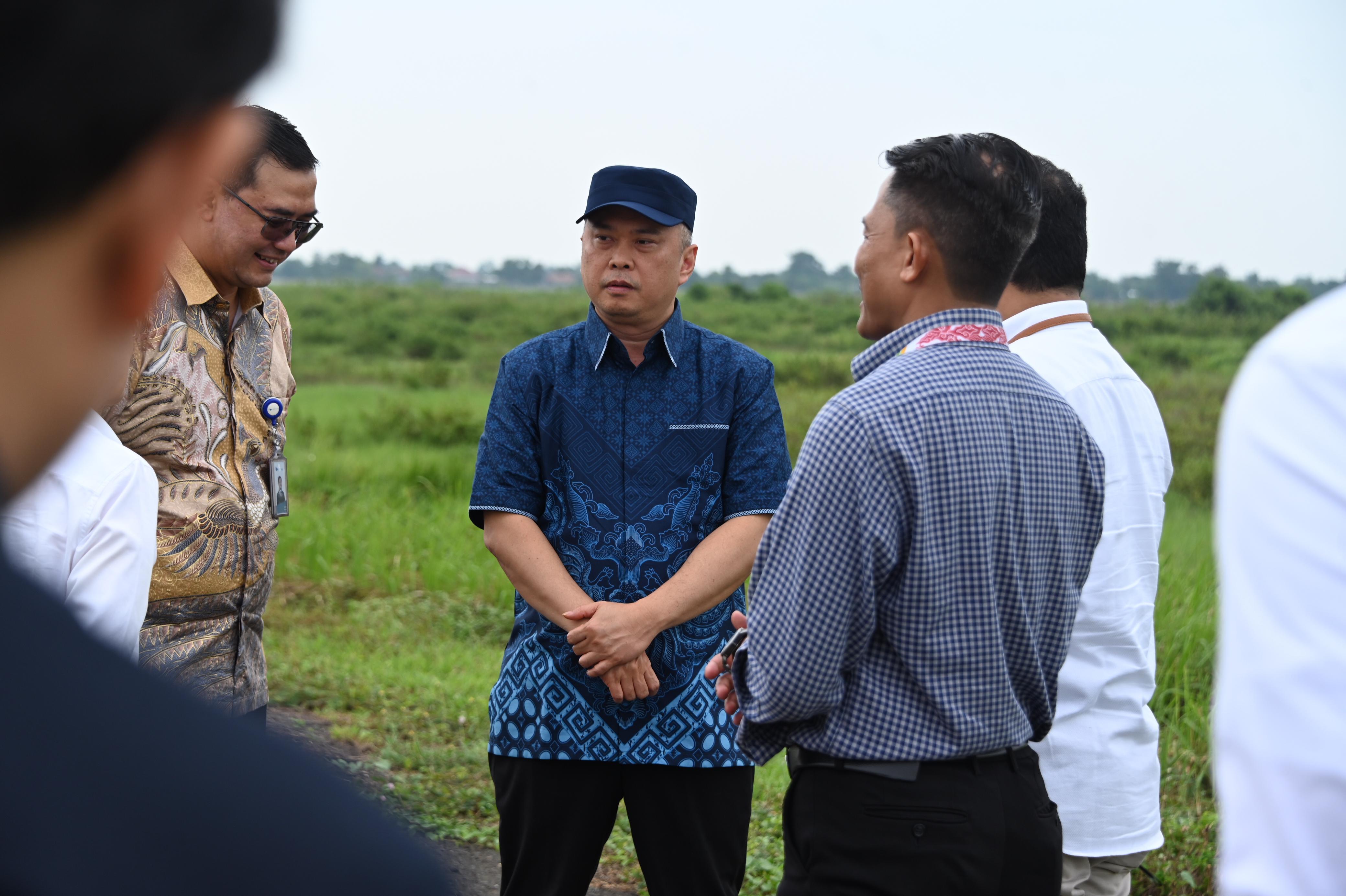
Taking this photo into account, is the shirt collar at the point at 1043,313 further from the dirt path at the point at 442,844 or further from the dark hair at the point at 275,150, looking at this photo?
the dirt path at the point at 442,844

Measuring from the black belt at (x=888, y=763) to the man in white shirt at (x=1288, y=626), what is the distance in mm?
967

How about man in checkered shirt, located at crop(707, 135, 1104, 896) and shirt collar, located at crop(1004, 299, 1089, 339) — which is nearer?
man in checkered shirt, located at crop(707, 135, 1104, 896)

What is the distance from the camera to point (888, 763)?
1.99 metres

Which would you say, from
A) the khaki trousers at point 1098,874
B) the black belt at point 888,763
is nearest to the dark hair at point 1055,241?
the black belt at point 888,763

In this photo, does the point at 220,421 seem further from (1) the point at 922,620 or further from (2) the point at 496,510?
(1) the point at 922,620

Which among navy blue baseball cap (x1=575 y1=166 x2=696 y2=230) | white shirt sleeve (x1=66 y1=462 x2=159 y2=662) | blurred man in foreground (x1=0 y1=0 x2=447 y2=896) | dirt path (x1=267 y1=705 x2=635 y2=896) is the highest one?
navy blue baseball cap (x1=575 y1=166 x2=696 y2=230)

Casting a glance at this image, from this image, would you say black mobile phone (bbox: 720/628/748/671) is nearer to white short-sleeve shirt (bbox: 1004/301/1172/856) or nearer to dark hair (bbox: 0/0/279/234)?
white short-sleeve shirt (bbox: 1004/301/1172/856)

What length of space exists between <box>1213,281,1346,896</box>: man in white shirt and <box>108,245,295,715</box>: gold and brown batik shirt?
2299mm

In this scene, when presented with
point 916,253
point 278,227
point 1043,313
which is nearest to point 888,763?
point 916,253

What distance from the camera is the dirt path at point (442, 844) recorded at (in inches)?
157

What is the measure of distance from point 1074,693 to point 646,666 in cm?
98

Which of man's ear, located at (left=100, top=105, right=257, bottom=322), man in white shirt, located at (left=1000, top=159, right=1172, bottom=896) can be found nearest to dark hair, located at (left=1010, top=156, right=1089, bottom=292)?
man in white shirt, located at (left=1000, top=159, right=1172, bottom=896)

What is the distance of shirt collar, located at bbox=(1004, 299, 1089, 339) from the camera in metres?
2.78

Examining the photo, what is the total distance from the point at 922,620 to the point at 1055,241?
4.03ft
